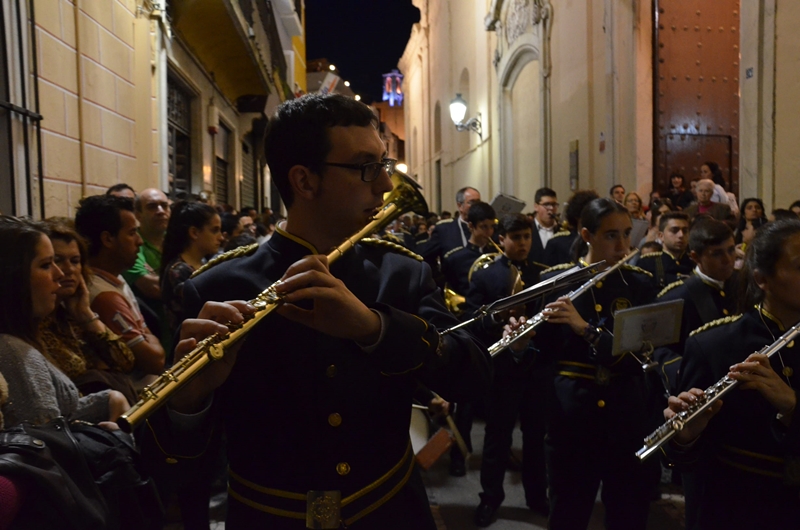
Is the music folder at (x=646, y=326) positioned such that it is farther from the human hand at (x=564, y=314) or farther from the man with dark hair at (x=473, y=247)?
the man with dark hair at (x=473, y=247)

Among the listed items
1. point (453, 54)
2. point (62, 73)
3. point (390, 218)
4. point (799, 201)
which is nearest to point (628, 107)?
point (799, 201)

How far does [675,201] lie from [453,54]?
17.5 meters

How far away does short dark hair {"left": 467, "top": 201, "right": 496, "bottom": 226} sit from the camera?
6.09 metres

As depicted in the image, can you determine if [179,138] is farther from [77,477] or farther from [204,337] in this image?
[204,337]

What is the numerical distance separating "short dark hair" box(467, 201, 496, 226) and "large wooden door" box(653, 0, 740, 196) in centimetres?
517

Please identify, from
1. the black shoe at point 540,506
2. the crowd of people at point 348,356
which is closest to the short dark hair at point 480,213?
the crowd of people at point 348,356

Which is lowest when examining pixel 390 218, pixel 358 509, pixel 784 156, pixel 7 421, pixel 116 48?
pixel 358 509

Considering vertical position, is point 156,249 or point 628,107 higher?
point 628,107

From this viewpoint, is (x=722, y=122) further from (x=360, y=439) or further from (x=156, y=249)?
(x=360, y=439)

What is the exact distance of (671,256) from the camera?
521 centimetres

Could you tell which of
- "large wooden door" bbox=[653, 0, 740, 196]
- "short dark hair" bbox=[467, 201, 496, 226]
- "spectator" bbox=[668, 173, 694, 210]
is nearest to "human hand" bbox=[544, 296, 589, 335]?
Answer: "short dark hair" bbox=[467, 201, 496, 226]

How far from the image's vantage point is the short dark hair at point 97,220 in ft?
11.8

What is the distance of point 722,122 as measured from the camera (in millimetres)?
10602

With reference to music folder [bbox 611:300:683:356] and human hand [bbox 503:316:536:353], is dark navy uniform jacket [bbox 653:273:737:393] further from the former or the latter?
human hand [bbox 503:316:536:353]
